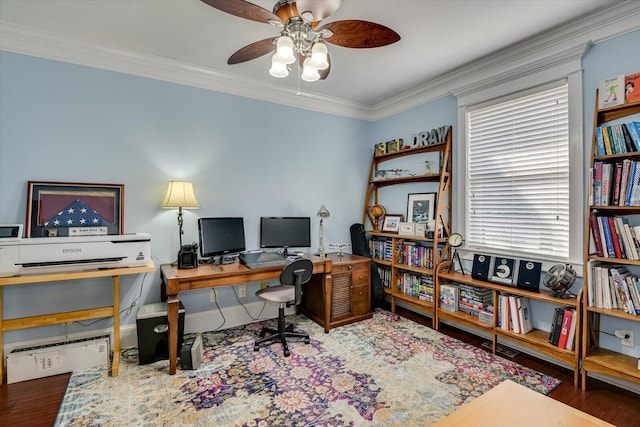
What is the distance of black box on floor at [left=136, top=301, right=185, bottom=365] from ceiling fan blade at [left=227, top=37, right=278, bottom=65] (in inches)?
79.4

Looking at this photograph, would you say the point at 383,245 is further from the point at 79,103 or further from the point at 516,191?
the point at 79,103

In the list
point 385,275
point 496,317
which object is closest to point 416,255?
point 385,275

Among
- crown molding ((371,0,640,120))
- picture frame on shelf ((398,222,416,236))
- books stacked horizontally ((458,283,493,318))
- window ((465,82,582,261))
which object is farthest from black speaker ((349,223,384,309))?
crown molding ((371,0,640,120))

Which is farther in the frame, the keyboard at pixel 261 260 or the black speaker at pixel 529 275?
the keyboard at pixel 261 260

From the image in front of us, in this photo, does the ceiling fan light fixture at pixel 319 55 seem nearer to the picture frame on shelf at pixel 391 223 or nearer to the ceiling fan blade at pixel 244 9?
the ceiling fan blade at pixel 244 9

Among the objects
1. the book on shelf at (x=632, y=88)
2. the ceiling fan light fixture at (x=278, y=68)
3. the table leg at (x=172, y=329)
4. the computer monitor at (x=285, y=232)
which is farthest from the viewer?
the computer monitor at (x=285, y=232)

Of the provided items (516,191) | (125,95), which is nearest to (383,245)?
(516,191)

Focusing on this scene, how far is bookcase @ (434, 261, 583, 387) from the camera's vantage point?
2125 millimetres

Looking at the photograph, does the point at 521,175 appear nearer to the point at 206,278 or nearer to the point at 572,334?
the point at 572,334

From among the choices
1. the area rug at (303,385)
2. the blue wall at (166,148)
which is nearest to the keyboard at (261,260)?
the blue wall at (166,148)

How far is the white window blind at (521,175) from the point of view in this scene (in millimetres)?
2412

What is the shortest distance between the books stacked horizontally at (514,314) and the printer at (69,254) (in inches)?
112

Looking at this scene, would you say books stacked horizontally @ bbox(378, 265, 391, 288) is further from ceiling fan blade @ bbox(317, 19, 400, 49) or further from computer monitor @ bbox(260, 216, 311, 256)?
ceiling fan blade @ bbox(317, 19, 400, 49)

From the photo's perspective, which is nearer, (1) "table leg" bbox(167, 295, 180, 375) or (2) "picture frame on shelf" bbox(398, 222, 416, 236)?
(1) "table leg" bbox(167, 295, 180, 375)
